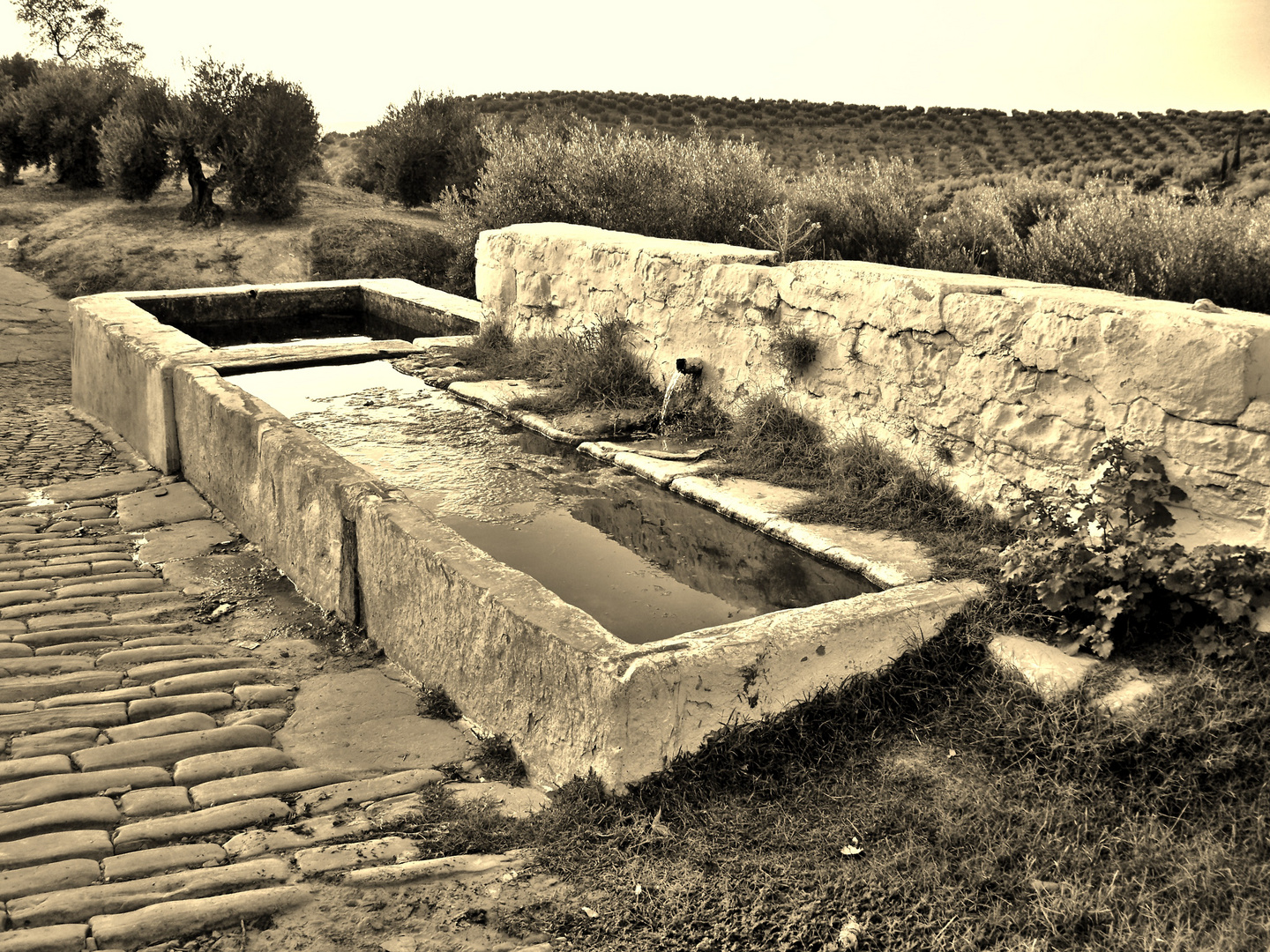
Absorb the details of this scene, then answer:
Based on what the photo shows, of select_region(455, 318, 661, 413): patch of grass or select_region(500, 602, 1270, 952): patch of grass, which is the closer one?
select_region(500, 602, 1270, 952): patch of grass

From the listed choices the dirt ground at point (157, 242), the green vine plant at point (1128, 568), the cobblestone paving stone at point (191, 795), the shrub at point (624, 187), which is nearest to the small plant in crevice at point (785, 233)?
the shrub at point (624, 187)

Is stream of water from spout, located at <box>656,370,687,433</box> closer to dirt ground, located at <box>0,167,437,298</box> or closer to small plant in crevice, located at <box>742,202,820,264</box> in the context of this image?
small plant in crevice, located at <box>742,202,820,264</box>

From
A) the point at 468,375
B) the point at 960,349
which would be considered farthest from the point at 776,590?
the point at 468,375

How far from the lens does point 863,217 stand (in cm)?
764

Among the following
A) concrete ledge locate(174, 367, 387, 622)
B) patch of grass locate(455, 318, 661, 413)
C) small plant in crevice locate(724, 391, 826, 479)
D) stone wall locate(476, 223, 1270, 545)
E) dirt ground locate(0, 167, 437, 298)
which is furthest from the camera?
dirt ground locate(0, 167, 437, 298)

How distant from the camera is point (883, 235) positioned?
751 cm

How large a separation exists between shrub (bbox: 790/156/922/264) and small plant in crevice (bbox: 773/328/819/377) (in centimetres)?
219

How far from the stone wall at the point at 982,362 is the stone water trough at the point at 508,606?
656 mm

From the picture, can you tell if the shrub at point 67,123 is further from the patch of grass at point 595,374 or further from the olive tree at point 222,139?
the patch of grass at point 595,374

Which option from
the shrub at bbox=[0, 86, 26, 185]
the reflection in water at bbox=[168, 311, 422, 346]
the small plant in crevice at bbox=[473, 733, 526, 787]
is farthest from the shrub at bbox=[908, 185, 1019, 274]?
the shrub at bbox=[0, 86, 26, 185]

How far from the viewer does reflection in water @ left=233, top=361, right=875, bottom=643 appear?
387cm

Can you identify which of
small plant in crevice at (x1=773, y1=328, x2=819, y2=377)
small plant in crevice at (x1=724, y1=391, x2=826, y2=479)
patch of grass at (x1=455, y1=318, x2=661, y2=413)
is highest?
small plant in crevice at (x1=773, y1=328, x2=819, y2=377)

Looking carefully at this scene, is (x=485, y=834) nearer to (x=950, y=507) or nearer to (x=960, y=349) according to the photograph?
(x=950, y=507)

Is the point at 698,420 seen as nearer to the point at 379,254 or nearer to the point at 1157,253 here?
the point at 1157,253
